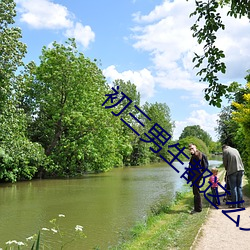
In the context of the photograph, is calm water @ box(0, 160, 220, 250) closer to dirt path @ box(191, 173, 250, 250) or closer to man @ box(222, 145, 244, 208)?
dirt path @ box(191, 173, 250, 250)

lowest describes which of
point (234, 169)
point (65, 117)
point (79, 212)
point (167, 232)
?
point (79, 212)

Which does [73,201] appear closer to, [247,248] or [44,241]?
[44,241]

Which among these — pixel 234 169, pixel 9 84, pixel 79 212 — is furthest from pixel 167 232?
pixel 9 84

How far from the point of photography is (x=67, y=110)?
27.4 m

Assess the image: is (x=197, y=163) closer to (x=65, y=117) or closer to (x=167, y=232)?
(x=167, y=232)

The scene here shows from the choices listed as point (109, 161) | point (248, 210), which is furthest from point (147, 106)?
point (248, 210)

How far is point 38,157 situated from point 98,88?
30.6 ft

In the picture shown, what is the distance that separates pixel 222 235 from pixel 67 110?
21504 mm

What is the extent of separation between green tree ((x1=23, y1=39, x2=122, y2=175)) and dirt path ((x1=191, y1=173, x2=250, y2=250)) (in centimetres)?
1947

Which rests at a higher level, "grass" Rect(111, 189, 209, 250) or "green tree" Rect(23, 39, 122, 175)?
"green tree" Rect(23, 39, 122, 175)

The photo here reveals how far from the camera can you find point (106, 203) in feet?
47.3

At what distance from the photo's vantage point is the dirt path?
6477mm

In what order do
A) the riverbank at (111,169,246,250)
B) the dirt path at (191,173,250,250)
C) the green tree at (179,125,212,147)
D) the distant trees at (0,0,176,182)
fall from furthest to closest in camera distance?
the green tree at (179,125,212,147) < the distant trees at (0,0,176,182) < the riverbank at (111,169,246,250) < the dirt path at (191,173,250,250)

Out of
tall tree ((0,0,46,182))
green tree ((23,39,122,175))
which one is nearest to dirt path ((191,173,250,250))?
tall tree ((0,0,46,182))
